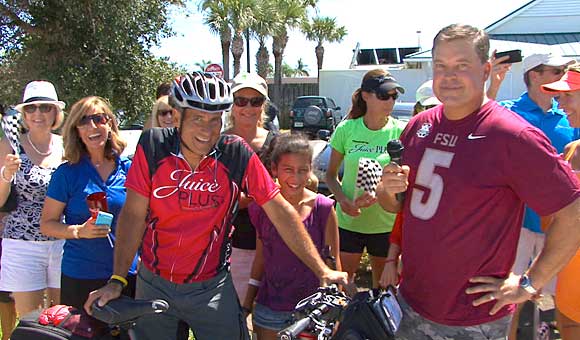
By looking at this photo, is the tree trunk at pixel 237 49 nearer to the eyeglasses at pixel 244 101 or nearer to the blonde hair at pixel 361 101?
the blonde hair at pixel 361 101

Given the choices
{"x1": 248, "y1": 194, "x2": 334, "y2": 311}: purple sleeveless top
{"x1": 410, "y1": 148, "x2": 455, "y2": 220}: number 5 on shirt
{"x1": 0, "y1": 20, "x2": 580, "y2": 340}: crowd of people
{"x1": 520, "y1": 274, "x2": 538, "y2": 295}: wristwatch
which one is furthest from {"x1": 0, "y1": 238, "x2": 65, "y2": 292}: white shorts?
{"x1": 520, "y1": 274, "x2": 538, "y2": 295}: wristwatch

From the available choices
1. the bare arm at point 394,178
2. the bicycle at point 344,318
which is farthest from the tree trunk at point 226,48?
the bicycle at point 344,318

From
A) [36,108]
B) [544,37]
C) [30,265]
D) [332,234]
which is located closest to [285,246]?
[332,234]

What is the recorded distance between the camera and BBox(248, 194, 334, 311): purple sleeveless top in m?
3.50

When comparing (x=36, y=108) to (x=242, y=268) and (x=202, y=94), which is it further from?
(x=202, y=94)

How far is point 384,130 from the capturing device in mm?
4430

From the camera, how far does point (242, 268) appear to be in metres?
3.98

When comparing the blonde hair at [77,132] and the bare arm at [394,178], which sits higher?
the blonde hair at [77,132]

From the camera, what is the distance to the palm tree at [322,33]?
142 feet

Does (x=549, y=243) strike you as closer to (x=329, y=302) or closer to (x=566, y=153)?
(x=329, y=302)

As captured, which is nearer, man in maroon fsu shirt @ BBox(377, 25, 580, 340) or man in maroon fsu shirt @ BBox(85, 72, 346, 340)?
man in maroon fsu shirt @ BBox(377, 25, 580, 340)

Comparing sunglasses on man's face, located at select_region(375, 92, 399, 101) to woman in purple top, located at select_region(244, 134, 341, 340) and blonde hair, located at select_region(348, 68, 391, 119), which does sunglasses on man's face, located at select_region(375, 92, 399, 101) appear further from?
woman in purple top, located at select_region(244, 134, 341, 340)

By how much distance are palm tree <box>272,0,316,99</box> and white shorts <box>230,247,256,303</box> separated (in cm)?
3184

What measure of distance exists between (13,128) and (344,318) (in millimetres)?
3175
